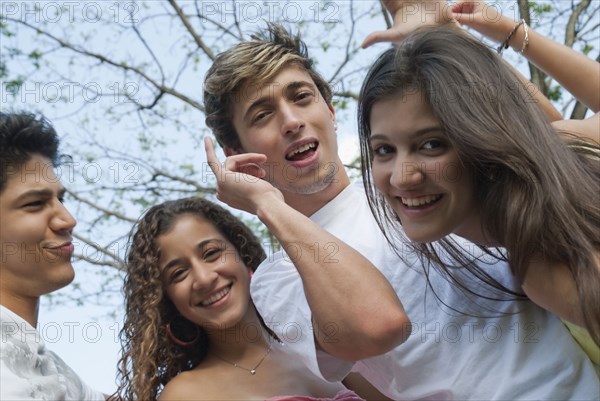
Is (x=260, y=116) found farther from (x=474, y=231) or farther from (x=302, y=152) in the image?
(x=474, y=231)

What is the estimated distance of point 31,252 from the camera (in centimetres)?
299

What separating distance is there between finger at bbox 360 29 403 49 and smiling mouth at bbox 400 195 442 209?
0.85 metres

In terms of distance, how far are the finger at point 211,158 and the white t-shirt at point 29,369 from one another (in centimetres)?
92

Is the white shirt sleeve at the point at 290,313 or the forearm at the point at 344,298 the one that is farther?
the white shirt sleeve at the point at 290,313

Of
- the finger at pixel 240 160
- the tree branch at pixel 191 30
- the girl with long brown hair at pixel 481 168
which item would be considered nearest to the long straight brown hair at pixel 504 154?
the girl with long brown hair at pixel 481 168

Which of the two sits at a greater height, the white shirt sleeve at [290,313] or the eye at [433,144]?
the eye at [433,144]

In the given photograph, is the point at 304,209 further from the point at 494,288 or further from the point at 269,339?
the point at 494,288

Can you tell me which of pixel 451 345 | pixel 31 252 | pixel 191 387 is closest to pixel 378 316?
pixel 451 345

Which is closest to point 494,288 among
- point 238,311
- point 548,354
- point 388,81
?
point 548,354

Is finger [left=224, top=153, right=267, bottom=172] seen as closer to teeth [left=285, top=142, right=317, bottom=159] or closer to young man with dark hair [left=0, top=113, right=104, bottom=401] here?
teeth [left=285, top=142, right=317, bottom=159]

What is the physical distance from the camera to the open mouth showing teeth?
9.91ft

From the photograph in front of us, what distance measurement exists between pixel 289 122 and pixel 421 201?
3.19 ft

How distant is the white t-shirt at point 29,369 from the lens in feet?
8.00

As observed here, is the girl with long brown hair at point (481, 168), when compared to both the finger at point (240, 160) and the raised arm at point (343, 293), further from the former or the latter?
the finger at point (240, 160)
